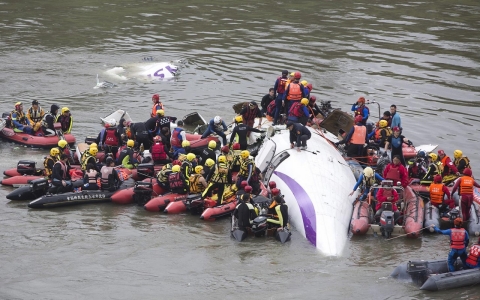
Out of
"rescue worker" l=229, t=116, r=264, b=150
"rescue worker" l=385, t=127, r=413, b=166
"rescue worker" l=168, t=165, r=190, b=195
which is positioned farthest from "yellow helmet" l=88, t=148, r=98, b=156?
"rescue worker" l=385, t=127, r=413, b=166

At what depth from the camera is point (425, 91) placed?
107 ft

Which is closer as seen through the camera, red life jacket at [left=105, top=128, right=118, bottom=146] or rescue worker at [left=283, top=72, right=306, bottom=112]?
red life jacket at [left=105, top=128, right=118, bottom=146]

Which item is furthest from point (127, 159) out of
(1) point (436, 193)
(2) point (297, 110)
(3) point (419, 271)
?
(3) point (419, 271)

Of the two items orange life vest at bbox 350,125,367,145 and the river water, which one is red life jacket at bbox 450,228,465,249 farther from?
orange life vest at bbox 350,125,367,145

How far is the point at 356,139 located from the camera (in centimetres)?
2303

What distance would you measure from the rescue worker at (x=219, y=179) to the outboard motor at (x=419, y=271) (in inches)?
226

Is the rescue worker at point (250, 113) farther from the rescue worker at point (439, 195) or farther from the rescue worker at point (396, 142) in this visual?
the rescue worker at point (439, 195)

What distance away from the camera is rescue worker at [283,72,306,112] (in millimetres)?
23891

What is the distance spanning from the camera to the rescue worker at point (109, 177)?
20.8m

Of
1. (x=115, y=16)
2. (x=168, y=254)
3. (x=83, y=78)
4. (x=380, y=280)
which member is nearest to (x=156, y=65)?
(x=83, y=78)

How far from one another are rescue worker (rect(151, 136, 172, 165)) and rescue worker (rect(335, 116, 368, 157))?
17.3 ft

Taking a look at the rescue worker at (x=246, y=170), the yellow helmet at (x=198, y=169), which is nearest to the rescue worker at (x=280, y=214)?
the rescue worker at (x=246, y=170)

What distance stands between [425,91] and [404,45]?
7.19 m

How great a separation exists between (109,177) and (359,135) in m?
7.46
